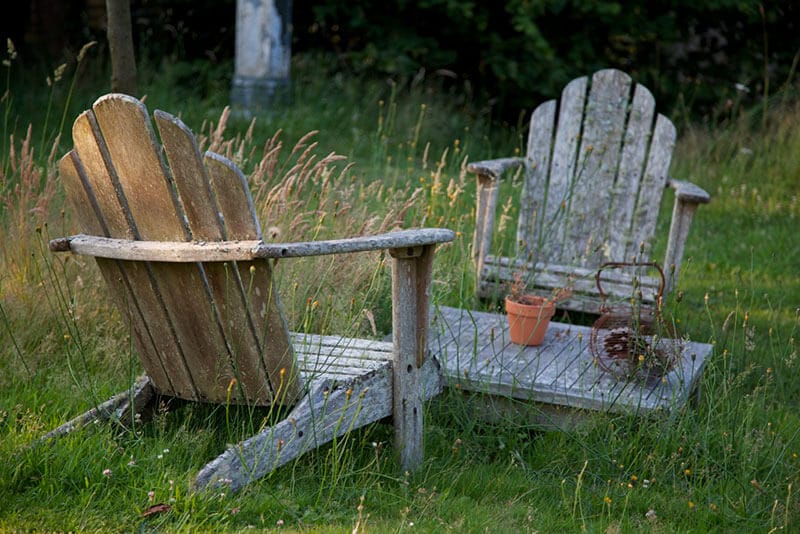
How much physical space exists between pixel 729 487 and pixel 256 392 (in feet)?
4.31

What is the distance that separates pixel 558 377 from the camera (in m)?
2.86

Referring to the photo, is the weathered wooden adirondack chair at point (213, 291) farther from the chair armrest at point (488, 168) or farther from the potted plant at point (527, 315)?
the chair armrest at point (488, 168)

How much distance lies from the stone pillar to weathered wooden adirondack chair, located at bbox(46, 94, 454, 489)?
4.92 m

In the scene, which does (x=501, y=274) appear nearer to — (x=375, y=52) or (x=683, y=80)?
(x=375, y=52)

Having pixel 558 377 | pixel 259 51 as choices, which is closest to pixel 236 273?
pixel 558 377

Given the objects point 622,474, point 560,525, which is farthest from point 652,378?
point 560,525

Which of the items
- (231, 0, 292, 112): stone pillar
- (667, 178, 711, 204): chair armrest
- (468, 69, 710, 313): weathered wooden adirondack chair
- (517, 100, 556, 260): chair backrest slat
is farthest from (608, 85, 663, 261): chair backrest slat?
(231, 0, 292, 112): stone pillar

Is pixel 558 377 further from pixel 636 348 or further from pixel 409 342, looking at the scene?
pixel 409 342

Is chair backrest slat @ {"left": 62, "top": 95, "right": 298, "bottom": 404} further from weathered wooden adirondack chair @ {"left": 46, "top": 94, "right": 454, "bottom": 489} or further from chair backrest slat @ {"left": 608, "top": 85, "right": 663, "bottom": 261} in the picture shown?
chair backrest slat @ {"left": 608, "top": 85, "right": 663, "bottom": 261}

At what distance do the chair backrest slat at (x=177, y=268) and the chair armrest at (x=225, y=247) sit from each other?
0.05 metres

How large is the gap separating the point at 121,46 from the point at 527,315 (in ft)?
6.14

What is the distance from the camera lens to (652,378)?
9.65 ft

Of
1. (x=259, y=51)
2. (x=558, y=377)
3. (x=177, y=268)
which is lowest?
(x=558, y=377)

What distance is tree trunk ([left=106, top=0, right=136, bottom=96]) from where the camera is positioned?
3.50 meters
